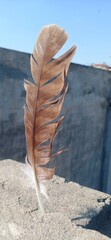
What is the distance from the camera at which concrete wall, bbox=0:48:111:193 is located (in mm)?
3670

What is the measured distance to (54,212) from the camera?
152 centimetres

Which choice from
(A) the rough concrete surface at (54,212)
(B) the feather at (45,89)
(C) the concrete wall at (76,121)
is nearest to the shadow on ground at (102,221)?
(A) the rough concrete surface at (54,212)

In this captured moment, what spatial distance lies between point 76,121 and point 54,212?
3.89 m

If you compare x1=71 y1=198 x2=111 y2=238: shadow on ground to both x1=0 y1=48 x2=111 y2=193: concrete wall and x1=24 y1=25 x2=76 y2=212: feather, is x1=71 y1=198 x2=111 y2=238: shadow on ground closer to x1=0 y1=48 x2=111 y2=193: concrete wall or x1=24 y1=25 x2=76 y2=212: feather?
x1=24 y1=25 x2=76 y2=212: feather

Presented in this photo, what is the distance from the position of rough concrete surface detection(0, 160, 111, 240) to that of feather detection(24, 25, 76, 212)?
216mm

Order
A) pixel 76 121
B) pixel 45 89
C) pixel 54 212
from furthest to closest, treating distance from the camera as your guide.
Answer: pixel 76 121, pixel 54 212, pixel 45 89

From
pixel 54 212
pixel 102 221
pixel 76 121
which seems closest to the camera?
pixel 54 212

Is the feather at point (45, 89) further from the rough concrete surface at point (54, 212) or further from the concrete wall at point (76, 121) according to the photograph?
the concrete wall at point (76, 121)

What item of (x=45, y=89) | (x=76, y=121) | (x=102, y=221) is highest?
(x=45, y=89)

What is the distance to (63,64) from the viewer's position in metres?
1.33

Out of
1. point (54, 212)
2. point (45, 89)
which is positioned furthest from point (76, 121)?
point (45, 89)

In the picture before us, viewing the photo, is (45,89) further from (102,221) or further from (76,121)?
(76,121)

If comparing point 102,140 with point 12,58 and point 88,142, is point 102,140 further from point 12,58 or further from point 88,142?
point 12,58

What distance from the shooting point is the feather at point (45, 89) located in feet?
4.29
